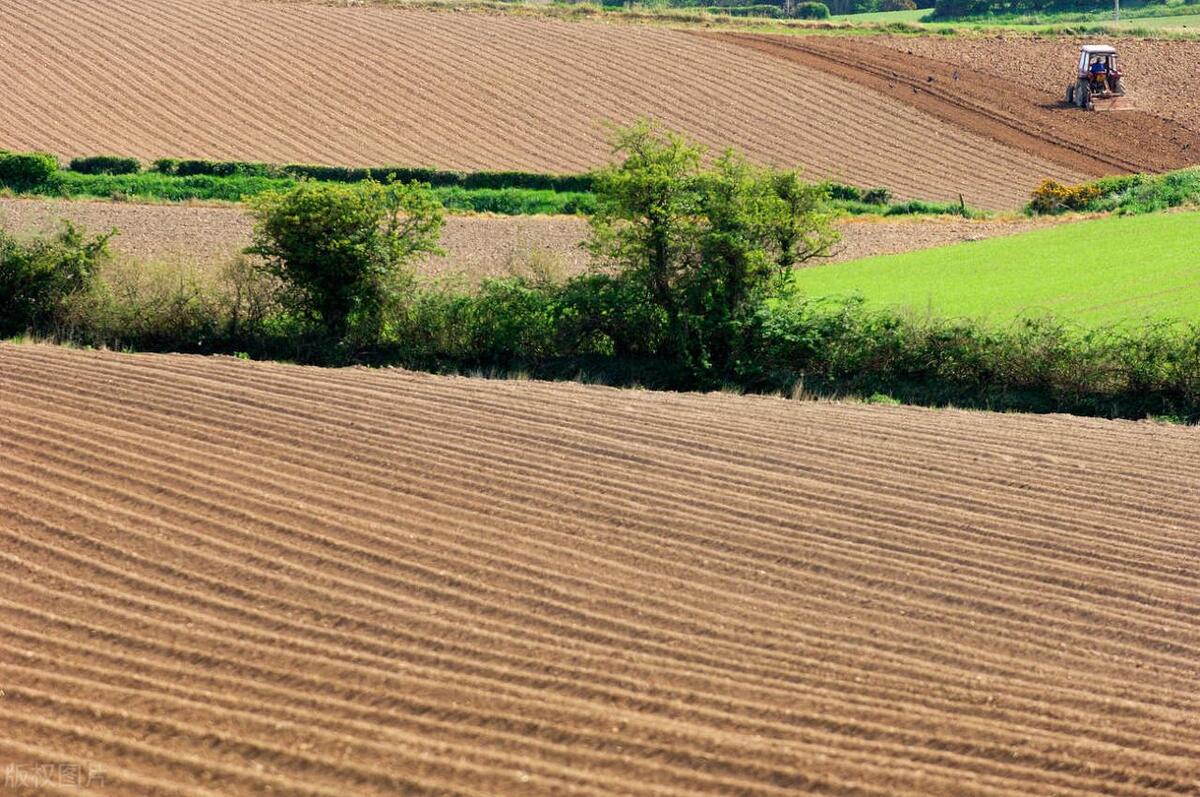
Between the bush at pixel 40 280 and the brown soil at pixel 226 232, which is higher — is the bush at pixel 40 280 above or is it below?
below

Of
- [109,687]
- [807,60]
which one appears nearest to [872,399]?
[109,687]

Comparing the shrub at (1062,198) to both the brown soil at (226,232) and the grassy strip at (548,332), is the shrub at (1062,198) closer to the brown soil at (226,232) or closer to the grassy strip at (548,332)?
the brown soil at (226,232)

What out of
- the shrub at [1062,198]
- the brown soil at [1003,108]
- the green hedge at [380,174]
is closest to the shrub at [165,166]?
the green hedge at [380,174]

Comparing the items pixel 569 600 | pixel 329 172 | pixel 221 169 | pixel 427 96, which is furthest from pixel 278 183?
pixel 569 600

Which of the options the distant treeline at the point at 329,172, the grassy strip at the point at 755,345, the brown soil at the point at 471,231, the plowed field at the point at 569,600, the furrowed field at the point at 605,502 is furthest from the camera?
the distant treeline at the point at 329,172

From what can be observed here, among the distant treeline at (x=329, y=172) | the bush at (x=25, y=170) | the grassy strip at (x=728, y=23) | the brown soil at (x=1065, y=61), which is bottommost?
the bush at (x=25, y=170)

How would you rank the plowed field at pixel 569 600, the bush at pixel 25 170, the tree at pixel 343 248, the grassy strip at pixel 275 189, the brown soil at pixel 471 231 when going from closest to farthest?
the plowed field at pixel 569 600 < the tree at pixel 343 248 < the brown soil at pixel 471 231 < the bush at pixel 25 170 < the grassy strip at pixel 275 189

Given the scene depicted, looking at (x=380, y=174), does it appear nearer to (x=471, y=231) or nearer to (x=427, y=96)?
(x=471, y=231)

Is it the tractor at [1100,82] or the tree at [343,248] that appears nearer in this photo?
the tree at [343,248]
